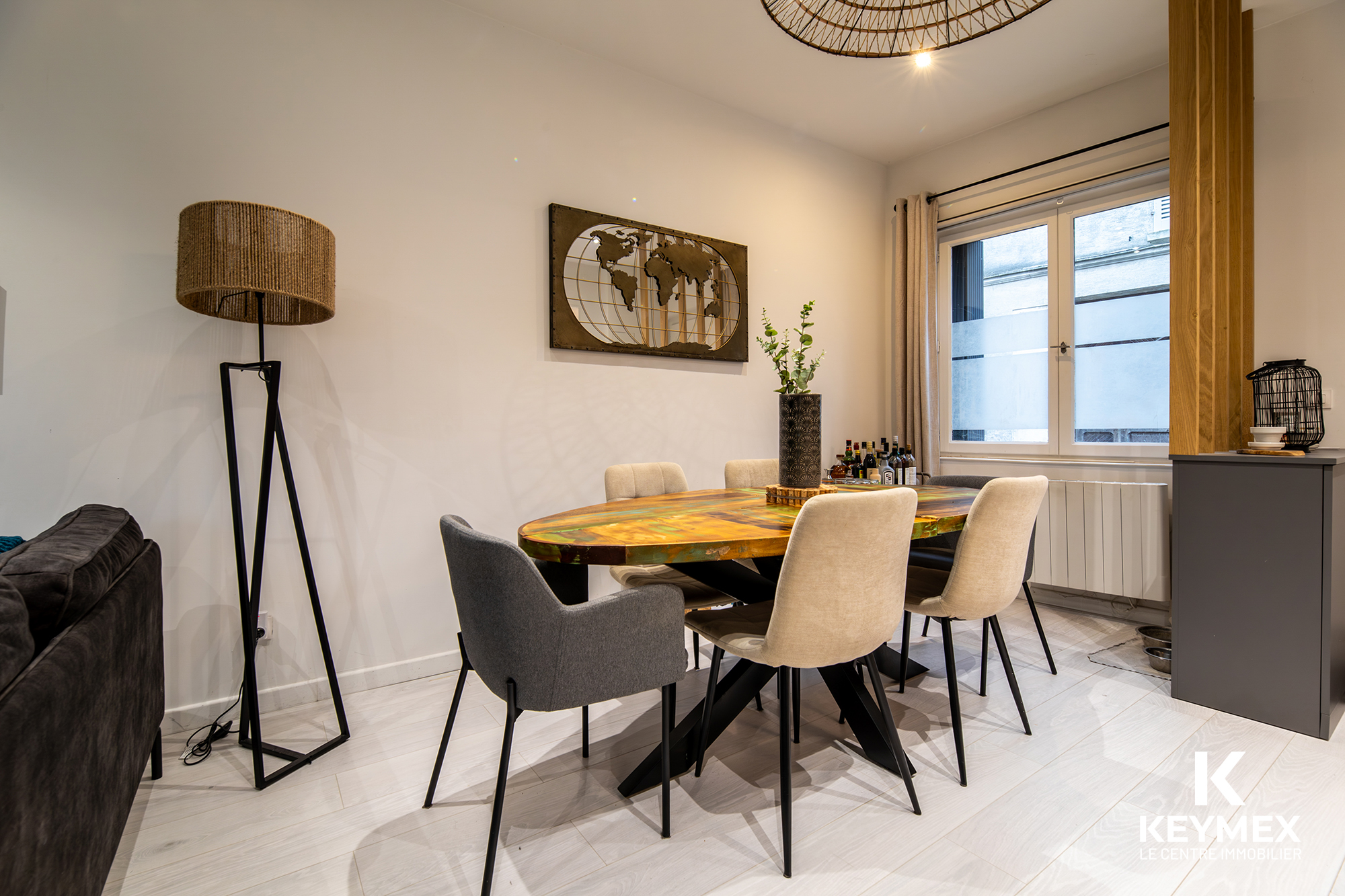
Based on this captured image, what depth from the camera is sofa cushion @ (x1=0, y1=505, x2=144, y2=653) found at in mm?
1083

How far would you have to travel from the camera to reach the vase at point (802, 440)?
1997mm

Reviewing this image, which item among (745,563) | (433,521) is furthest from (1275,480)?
(433,521)

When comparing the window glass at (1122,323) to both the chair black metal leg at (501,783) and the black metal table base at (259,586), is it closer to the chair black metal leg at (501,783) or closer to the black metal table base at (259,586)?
the chair black metal leg at (501,783)

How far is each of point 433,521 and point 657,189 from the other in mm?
1974

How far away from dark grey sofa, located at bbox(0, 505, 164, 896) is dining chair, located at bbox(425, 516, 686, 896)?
64 centimetres

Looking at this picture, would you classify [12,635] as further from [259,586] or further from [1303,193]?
[1303,193]

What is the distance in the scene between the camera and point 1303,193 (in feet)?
8.97

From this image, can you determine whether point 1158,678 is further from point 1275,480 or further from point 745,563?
point 745,563

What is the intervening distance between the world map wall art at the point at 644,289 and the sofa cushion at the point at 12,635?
6.73 ft

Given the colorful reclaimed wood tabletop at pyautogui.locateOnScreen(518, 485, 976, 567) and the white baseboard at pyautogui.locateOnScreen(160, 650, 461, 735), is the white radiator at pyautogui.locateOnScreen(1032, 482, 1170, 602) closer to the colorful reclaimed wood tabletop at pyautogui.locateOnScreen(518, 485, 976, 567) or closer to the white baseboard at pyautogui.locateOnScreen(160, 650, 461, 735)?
the colorful reclaimed wood tabletop at pyautogui.locateOnScreen(518, 485, 976, 567)

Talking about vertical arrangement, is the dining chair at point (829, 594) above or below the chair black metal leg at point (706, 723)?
above

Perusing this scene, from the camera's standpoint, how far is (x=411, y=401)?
255 cm

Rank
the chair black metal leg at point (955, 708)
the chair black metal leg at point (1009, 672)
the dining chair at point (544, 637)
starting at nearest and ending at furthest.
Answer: the dining chair at point (544, 637)
the chair black metal leg at point (955, 708)
the chair black metal leg at point (1009, 672)

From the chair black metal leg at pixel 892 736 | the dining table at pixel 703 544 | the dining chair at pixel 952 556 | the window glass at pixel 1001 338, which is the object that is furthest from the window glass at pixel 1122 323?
the chair black metal leg at pixel 892 736
